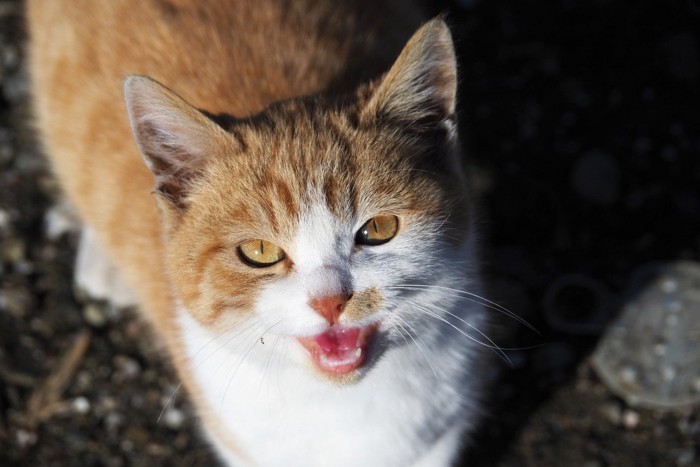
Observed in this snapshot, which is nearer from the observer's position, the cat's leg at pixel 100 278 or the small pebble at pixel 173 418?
the small pebble at pixel 173 418

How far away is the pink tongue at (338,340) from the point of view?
198cm

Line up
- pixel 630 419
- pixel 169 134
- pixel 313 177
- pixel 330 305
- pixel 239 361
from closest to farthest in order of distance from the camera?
1. pixel 330 305
2. pixel 313 177
3. pixel 169 134
4. pixel 239 361
5. pixel 630 419

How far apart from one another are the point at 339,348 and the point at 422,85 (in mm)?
729

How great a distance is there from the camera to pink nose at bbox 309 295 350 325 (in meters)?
1.80

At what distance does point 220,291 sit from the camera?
6.47ft

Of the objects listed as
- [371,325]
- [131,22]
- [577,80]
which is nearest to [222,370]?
[371,325]

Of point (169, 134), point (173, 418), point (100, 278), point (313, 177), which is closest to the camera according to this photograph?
point (313, 177)

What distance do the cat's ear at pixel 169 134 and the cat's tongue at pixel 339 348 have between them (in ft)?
1.79

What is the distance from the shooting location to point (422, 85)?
205 cm

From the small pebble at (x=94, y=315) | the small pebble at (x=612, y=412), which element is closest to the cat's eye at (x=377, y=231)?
the small pebble at (x=612, y=412)

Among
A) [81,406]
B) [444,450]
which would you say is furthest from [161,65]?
[444,450]

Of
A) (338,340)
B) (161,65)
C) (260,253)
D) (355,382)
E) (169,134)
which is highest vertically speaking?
(161,65)

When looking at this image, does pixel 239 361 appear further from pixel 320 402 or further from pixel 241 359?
pixel 320 402

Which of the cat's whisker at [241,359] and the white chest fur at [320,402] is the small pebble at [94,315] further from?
the cat's whisker at [241,359]
